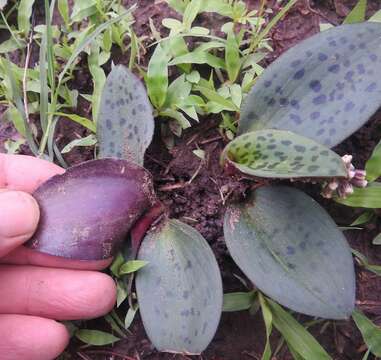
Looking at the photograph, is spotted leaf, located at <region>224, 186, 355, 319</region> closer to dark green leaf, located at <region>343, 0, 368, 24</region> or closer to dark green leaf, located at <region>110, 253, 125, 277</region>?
dark green leaf, located at <region>110, 253, 125, 277</region>

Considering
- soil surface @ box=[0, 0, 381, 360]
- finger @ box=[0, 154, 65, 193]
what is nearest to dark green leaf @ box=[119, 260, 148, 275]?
soil surface @ box=[0, 0, 381, 360]

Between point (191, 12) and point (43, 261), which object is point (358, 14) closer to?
point (191, 12)

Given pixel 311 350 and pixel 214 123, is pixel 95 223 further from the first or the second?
pixel 311 350

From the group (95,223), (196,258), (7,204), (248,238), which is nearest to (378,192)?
(248,238)

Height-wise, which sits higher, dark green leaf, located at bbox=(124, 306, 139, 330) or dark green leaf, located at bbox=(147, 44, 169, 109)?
dark green leaf, located at bbox=(147, 44, 169, 109)

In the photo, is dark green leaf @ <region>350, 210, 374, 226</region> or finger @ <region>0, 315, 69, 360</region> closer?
finger @ <region>0, 315, 69, 360</region>

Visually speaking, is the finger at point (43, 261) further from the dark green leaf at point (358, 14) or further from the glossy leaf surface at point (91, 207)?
the dark green leaf at point (358, 14)
